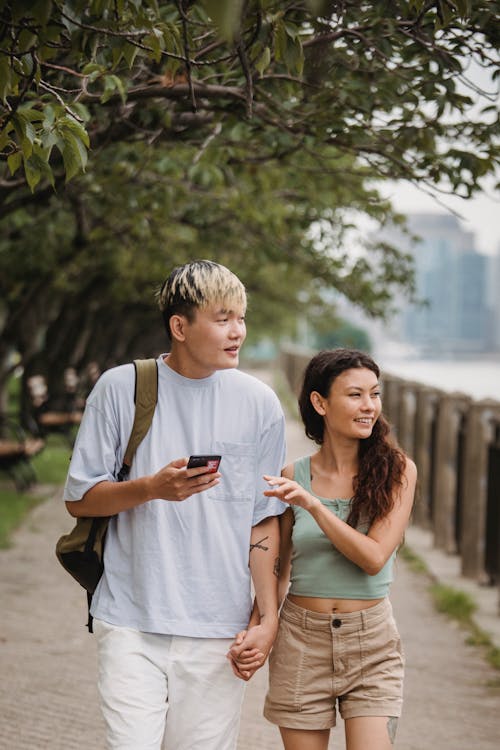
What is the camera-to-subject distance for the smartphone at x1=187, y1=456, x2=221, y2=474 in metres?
2.92

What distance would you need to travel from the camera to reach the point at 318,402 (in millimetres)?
3592

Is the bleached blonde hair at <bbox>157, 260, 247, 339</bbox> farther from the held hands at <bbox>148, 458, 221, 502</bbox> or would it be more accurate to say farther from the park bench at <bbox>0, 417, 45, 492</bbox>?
the park bench at <bbox>0, 417, 45, 492</bbox>

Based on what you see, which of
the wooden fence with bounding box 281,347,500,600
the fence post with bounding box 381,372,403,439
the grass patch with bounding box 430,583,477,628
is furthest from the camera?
the fence post with bounding box 381,372,403,439

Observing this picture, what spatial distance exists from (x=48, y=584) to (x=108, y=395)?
5.79 meters

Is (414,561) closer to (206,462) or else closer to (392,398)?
(392,398)

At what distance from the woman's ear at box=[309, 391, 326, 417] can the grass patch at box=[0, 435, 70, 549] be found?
6844 millimetres

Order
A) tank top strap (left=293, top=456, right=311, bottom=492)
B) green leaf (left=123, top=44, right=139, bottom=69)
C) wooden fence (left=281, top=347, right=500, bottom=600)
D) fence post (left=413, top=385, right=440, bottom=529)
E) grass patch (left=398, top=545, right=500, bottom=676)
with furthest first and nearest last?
fence post (left=413, top=385, right=440, bottom=529) → wooden fence (left=281, top=347, right=500, bottom=600) → grass patch (left=398, top=545, right=500, bottom=676) → green leaf (left=123, top=44, right=139, bottom=69) → tank top strap (left=293, top=456, right=311, bottom=492)

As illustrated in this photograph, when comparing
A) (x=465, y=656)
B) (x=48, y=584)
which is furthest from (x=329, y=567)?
(x=48, y=584)

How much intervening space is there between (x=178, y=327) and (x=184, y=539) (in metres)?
0.60

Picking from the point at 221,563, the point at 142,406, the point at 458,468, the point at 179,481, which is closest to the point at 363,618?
the point at 221,563

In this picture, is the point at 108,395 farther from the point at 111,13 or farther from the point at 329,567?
the point at 111,13

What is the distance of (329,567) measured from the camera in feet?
11.1

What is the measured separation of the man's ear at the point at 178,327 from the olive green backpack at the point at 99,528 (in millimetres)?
116

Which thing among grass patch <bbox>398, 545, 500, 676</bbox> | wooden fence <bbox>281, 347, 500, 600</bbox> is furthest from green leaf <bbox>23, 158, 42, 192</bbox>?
wooden fence <bbox>281, 347, 500, 600</bbox>
